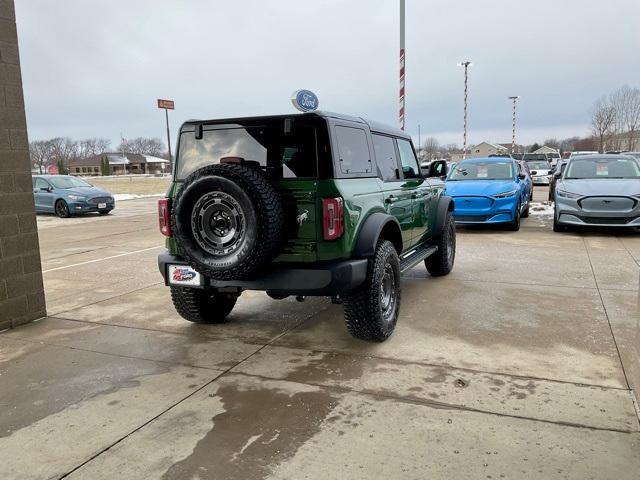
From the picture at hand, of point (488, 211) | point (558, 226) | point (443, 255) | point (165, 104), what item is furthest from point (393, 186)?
point (165, 104)

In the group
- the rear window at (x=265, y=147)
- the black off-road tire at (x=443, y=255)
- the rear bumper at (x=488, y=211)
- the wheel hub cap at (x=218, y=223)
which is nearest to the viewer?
the wheel hub cap at (x=218, y=223)

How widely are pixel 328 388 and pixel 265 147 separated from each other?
1.91 meters

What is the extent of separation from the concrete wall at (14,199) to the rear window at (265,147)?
192 centimetres

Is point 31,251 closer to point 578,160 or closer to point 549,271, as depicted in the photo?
point 549,271

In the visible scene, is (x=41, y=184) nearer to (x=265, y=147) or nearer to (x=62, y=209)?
(x=62, y=209)

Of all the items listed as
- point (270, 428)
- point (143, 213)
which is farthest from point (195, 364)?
point (143, 213)

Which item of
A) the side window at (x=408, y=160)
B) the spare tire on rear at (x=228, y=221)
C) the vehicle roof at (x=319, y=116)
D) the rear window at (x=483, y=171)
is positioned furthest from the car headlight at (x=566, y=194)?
the spare tire on rear at (x=228, y=221)

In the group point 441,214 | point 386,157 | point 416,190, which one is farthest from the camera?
point 441,214

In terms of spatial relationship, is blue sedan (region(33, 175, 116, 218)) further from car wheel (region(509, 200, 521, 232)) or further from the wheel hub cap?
the wheel hub cap

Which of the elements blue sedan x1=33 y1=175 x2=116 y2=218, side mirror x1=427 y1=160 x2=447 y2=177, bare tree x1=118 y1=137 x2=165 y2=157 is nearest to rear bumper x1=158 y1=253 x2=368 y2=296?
side mirror x1=427 y1=160 x2=447 y2=177

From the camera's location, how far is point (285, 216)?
3.88 meters

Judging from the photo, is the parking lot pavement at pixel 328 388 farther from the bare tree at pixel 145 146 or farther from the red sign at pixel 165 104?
the bare tree at pixel 145 146

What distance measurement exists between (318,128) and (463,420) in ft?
7.59

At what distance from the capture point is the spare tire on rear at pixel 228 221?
12.1 feet
